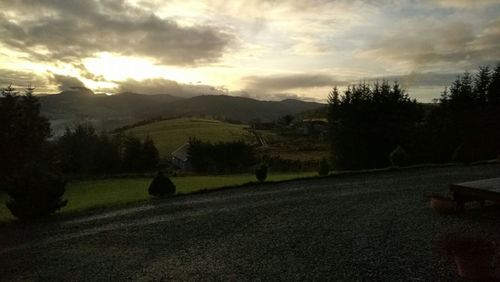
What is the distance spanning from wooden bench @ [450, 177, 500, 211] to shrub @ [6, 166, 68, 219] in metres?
17.2

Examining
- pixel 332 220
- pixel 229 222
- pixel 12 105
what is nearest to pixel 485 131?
pixel 332 220

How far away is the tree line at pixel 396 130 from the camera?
111 feet

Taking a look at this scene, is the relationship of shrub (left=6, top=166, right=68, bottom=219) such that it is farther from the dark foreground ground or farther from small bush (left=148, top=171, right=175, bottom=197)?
small bush (left=148, top=171, right=175, bottom=197)

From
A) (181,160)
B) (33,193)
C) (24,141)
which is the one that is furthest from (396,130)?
(24,141)

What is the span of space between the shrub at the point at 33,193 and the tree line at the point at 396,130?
2237 centimetres

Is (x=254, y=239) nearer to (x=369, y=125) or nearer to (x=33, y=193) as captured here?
(x=33, y=193)

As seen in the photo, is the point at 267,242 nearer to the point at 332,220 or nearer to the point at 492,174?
the point at 332,220

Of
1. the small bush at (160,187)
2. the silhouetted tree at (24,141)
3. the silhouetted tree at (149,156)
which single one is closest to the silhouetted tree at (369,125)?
the small bush at (160,187)

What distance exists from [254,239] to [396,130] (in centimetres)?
2377

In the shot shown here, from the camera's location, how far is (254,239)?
13.8m

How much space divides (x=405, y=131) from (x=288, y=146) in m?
38.8

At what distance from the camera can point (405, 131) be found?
3441 centimetres

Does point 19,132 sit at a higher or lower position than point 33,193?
higher

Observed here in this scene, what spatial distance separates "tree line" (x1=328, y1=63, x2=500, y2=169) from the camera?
3384 cm
